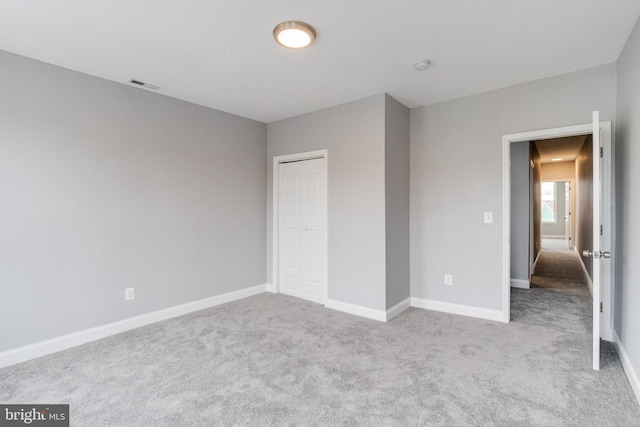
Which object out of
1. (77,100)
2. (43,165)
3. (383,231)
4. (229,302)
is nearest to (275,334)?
(229,302)

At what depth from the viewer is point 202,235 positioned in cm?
387

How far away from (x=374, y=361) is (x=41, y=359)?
2.71m

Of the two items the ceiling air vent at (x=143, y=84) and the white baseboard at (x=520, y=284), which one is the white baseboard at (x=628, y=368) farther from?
the ceiling air vent at (x=143, y=84)

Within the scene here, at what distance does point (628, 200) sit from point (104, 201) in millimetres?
4402

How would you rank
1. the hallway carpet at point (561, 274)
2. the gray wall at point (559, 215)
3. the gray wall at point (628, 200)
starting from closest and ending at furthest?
the gray wall at point (628, 200) → the hallway carpet at point (561, 274) → the gray wall at point (559, 215)

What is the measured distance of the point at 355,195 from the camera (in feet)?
12.0

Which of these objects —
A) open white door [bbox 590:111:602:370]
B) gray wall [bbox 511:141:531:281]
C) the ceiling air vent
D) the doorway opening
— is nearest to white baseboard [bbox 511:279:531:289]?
gray wall [bbox 511:141:531:281]

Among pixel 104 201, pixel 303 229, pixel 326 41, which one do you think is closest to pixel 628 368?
pixel 326 41

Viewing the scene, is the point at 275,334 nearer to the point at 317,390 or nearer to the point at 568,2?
the point at 317,390

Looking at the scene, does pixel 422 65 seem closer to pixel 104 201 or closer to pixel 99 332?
pixel 104 201

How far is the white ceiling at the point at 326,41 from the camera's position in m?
2.00

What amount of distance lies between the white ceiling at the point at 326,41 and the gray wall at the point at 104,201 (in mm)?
344

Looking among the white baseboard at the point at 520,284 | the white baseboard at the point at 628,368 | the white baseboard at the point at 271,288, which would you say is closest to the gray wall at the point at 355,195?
the white baseboard at the point at 271,288

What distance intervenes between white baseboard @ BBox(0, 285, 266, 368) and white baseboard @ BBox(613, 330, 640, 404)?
151 inches
